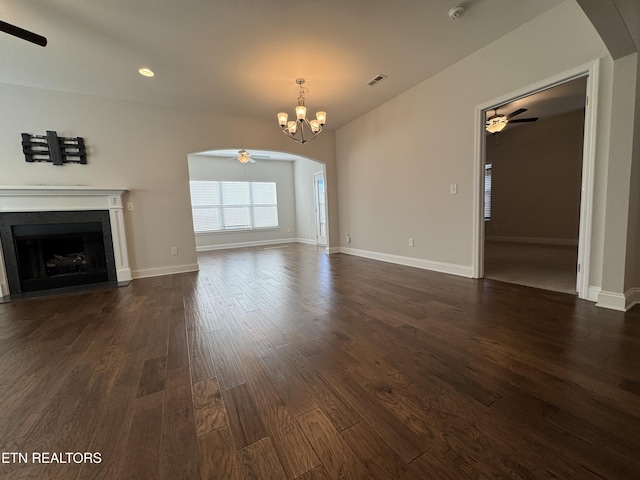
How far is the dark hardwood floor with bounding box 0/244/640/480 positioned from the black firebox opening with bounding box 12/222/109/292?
1412 mm

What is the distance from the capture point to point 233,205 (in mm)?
7859

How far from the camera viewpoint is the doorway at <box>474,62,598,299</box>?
3.27 metres

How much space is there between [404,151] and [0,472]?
4753mm

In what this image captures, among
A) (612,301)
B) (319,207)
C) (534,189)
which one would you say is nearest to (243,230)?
(319,207)

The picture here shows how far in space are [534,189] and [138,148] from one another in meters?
8.49

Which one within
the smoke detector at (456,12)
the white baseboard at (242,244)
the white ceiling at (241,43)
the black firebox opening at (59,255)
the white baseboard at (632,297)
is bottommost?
the white baseboard at (632,297)

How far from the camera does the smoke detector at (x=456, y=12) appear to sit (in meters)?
2.28

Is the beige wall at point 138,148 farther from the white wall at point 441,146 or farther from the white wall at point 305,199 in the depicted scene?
the white wall at point 305,199

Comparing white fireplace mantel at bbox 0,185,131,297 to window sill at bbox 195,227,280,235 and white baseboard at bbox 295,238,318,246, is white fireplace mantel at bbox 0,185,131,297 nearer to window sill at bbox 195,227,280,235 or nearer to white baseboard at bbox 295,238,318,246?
window sill at bbox 195,227,280,235

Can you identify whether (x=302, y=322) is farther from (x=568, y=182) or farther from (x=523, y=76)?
(x=568, y=182)

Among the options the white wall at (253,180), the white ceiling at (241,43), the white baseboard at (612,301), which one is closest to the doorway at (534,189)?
the white baseboard at (612,301)

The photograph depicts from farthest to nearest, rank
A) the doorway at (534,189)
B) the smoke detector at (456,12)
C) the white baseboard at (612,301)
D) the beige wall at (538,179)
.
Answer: the beige wall at (538,179)
the doorway at (534,189)
the smoke detector at (456,12)
the white baseboard at (612,301)

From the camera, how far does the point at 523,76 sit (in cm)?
268

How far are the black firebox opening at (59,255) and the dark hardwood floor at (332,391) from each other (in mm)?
1412
